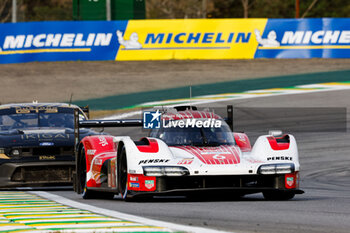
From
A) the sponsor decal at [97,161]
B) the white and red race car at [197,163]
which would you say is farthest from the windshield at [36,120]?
the white and red race car at [197,163]

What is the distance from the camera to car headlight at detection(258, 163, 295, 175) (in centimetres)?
996

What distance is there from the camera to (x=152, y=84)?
107 feet

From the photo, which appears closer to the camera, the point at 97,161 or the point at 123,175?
the point at 123,175

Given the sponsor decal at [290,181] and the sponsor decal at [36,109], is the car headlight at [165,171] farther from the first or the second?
the sponsor decal at [36,109]

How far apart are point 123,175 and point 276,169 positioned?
5.77ft

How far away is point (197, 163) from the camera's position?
32.5ft

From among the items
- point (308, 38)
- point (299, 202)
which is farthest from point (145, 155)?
point (308, 38)

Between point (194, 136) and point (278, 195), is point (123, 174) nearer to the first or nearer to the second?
point (194, 136)

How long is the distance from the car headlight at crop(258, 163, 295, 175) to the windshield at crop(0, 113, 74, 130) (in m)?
5.03

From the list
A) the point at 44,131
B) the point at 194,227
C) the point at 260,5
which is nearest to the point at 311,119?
the point at 44,131

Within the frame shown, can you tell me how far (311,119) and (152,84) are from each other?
37.5ft

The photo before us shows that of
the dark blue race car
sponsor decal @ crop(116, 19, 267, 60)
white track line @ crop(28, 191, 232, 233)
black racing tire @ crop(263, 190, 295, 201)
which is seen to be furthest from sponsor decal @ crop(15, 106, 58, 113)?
sponsor decal @ crop(116, 19, 267, 60)

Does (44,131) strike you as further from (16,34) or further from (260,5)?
(260,5)

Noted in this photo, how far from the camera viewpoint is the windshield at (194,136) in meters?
10.6
